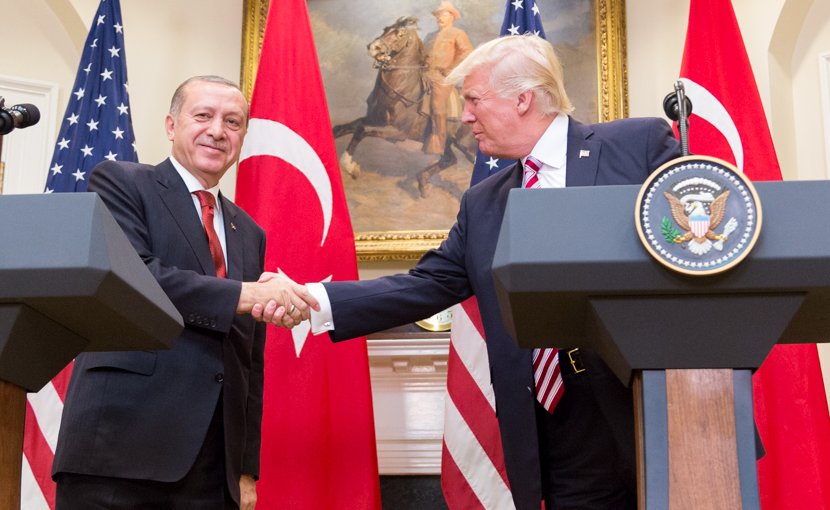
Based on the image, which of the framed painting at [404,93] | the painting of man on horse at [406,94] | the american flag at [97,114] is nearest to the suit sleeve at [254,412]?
the american flag at [97,114]

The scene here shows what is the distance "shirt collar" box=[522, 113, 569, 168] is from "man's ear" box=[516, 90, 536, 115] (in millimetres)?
95

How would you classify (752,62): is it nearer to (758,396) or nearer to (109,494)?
(758,396)

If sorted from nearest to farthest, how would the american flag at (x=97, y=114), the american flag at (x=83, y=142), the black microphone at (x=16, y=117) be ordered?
the black microphone at (x=16, y=117) → the american flag at (x=83, y=142) → the american flag at (x=97, y=114)

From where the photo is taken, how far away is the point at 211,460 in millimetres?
2465

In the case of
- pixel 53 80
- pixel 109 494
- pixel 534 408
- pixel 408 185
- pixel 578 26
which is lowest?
pixel 109 494

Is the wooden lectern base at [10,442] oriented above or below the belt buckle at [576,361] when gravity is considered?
below

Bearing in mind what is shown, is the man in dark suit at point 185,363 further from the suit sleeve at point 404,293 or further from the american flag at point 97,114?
the american flag at point 97,114

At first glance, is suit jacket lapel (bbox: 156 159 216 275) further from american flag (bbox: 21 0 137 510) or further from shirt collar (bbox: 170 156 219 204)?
american flag (bbox: 21 0 137 510)

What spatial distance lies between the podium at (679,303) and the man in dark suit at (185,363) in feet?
3.89

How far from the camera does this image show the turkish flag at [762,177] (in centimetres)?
357

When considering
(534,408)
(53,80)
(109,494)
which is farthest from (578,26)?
(109,494)

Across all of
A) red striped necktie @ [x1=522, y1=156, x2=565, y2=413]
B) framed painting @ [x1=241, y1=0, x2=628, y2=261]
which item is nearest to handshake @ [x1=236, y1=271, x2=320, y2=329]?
→ red striped necktie @ [x1=522, y1=156, x2=565, y2=413]

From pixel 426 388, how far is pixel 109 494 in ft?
8.53

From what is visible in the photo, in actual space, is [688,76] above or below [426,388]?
above
